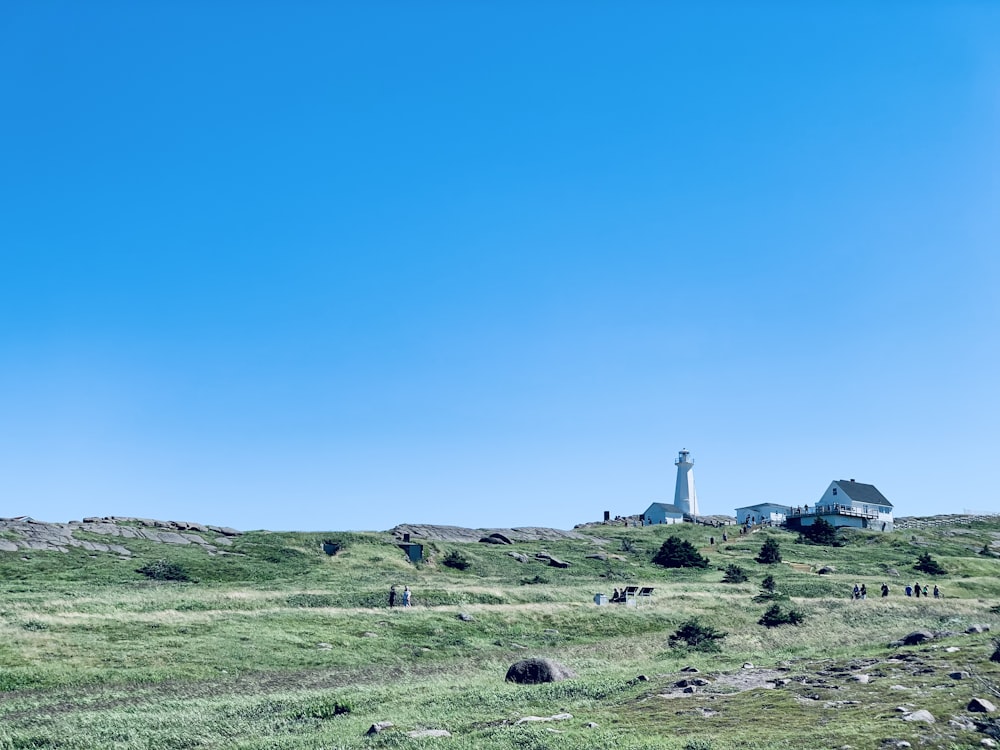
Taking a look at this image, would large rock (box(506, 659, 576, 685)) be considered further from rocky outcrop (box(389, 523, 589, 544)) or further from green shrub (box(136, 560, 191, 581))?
rocky outcrop (box(389, 523, 589, 544))

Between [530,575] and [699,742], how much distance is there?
198 feet

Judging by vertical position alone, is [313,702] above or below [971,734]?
below

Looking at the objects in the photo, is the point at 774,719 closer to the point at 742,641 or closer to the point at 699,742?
the point at 699,742

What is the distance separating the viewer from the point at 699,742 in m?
18.2

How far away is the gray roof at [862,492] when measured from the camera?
129875 mm

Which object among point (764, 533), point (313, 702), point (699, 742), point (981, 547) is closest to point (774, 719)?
point (699, 742)

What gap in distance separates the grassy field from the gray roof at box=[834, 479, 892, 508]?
49053mm

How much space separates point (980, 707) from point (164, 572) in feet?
197

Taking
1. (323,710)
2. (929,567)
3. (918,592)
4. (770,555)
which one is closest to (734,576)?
(918,592)

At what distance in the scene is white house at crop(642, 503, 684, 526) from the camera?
136 meters

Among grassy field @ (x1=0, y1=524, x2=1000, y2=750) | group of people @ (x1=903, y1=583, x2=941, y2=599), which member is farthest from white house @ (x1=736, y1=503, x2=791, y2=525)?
group of people @ (x1=903, y1=583, x2=941, y2=599)

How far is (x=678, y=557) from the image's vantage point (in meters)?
87.2

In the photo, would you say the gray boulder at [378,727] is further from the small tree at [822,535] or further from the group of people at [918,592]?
the small tree at [822,535]

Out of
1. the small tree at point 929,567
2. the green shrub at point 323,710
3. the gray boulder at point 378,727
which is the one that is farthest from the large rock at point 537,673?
the small tree at point 929,567
